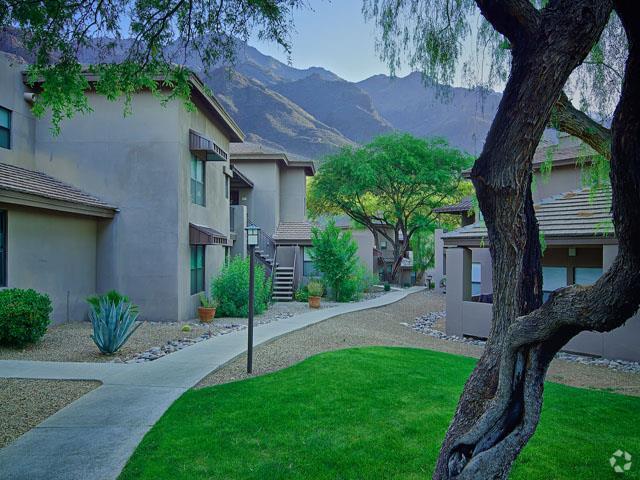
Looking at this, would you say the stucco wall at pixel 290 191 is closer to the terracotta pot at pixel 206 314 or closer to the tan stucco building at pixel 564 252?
the terracotta pot at pixel 206 314

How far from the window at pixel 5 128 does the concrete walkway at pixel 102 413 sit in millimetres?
7258

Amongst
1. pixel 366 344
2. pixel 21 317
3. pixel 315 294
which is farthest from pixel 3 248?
pixel 315 294

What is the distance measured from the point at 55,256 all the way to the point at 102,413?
8589 mm

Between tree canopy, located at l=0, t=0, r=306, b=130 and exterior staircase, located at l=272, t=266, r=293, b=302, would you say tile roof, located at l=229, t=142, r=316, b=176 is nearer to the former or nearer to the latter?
exterior staircase, located at l=272, t=266, r=293, b=302

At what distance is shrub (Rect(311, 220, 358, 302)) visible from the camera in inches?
901

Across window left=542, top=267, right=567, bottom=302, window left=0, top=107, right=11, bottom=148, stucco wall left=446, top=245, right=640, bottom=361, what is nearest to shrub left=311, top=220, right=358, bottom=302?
stucco wall left=446, top=245, right=640, bottom=361

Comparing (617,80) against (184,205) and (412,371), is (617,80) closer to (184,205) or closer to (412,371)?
(412,371)

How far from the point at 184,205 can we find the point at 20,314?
6252 mm

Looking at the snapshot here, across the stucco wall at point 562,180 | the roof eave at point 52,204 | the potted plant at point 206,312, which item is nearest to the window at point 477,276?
the stucco wall at point 562,180

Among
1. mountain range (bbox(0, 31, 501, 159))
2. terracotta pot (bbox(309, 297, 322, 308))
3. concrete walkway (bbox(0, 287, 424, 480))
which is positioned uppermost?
mountain range (bbox(0, 31, 501, 159))

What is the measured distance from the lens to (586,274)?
14453 millimetres

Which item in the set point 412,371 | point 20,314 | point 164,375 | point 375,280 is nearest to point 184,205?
point 20,314

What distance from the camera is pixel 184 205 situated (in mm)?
16078

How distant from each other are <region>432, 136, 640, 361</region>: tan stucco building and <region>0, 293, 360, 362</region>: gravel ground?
5.97 m
